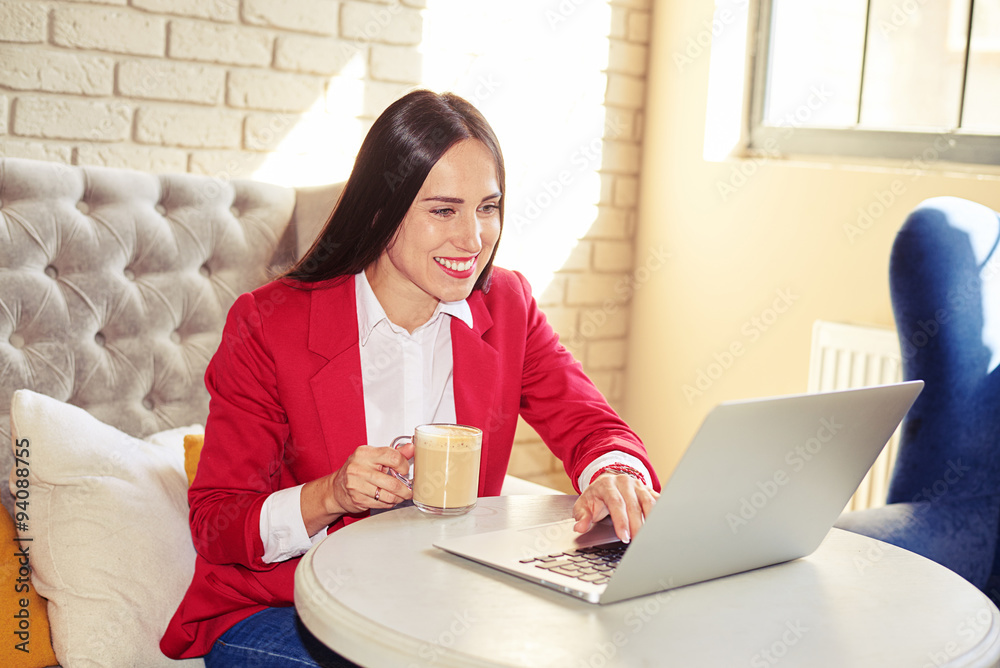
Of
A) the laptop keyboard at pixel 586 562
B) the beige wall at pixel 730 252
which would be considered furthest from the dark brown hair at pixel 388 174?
the beige wall at pixel 730 252

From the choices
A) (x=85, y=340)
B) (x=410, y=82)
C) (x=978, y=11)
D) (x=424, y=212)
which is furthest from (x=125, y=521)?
(x=978, y=11)

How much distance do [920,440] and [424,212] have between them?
39.7 inches

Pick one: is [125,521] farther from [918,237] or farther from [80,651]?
[918,237]

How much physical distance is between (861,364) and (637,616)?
1689 millimetres

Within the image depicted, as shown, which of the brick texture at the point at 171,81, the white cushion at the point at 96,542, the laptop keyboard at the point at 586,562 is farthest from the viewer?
the brick texture at the point at 171,81

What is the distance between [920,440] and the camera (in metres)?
1.77

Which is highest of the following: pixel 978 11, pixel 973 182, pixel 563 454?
pixel 978 11

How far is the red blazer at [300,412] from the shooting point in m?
1.28

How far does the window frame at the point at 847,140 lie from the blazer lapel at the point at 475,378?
1461 millimetres

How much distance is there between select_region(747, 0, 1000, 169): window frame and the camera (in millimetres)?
2357

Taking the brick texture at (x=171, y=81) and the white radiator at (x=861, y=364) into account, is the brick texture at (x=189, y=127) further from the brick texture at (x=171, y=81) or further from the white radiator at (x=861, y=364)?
the white radiator at (x=861, y=364)

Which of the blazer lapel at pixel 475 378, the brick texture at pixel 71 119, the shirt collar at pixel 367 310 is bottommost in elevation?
the blazer lapel at pixel 475 378

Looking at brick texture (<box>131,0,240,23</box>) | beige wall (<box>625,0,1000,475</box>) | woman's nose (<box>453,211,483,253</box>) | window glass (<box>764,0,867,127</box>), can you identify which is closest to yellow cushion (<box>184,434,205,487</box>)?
woman's nose (<box>453,211,483,253</box>)

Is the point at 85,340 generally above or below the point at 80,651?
above
